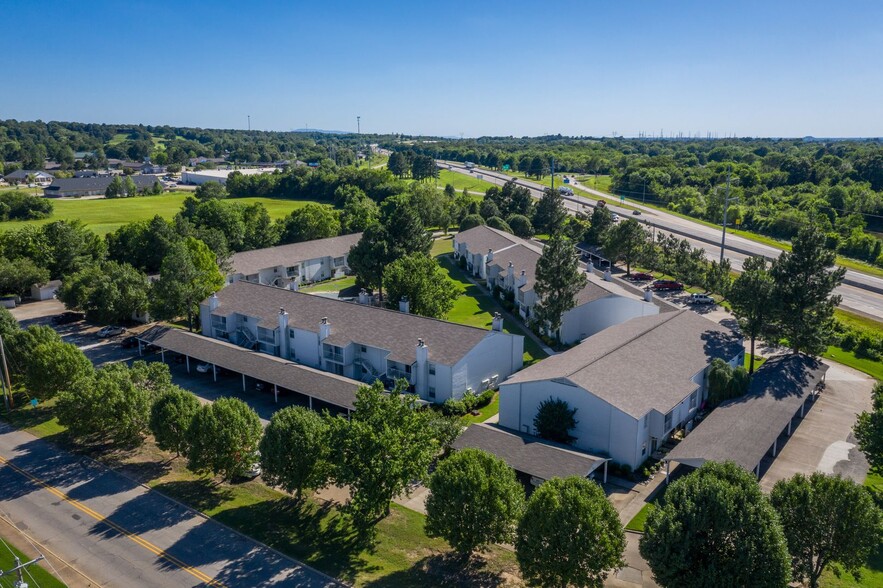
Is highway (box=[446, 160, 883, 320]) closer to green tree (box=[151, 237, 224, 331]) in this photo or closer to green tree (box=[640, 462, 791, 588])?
green tree (box=[640, 462, 791, 588])

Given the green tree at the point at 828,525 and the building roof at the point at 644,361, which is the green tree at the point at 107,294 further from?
the green tree at the point at 828,525

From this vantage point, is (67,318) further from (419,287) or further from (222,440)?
(222,440)

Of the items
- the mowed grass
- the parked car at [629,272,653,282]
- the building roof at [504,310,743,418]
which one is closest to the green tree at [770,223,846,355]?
the building roof at [504,310,743,418]

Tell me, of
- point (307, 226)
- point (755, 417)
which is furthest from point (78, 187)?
point (755, 417)

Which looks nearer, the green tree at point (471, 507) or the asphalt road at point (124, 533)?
the green tree at point (471, 507)

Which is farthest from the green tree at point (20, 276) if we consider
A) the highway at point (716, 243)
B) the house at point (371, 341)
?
the highway at point (716, 243)

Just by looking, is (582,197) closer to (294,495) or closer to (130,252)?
(130,252)
